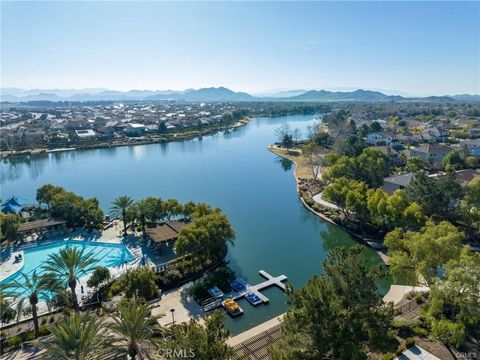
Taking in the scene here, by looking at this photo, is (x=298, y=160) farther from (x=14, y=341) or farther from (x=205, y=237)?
(x=14, y=341)

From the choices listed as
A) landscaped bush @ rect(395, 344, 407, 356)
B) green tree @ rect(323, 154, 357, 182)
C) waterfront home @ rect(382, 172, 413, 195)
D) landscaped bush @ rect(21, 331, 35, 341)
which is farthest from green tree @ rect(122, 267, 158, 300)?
waterfront home @ rect(382, 172, 413, 195)

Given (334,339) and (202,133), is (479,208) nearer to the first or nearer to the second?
(334,339)

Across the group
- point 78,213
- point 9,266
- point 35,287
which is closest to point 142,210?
point 78,213

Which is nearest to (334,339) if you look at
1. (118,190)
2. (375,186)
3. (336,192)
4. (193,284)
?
(193,284)

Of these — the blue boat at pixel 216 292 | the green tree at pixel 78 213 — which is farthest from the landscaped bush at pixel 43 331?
the green tree at pixel 78 213

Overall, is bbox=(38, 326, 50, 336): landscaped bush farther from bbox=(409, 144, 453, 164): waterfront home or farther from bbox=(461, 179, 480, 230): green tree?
bbox=(409, 144, 453, 164): waterfront home

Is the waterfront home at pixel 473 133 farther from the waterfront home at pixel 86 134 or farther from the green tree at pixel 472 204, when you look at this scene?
the waterfront home at pixel 86 134
